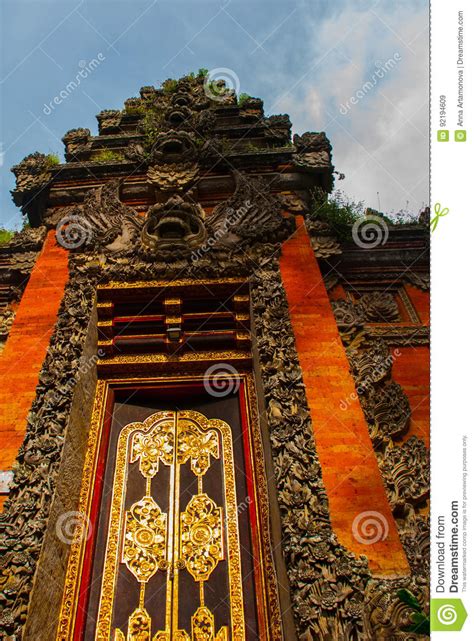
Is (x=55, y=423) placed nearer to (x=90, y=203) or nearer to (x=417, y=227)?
(x=90, y=203)

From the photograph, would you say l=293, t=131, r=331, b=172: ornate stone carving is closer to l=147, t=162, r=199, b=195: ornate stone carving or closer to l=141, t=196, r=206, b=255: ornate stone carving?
l=147, t=162, r=199, b=195: ornate stone carving

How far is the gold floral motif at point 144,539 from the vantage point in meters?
6.57

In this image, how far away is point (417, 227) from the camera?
10414 millimetres

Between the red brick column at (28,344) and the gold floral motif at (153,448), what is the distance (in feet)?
5.44

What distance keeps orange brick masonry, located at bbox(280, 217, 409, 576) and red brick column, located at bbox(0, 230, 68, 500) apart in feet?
12.5

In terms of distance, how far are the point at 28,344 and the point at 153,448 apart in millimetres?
2470

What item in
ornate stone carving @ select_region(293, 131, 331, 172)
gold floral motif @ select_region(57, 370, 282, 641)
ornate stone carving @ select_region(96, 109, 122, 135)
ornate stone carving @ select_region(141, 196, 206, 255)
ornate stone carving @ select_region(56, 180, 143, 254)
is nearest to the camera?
gold floral motif @ select_region(57, 370, 282, 641)

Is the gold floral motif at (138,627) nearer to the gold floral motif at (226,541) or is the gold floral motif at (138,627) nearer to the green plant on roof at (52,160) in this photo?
the gold floral motif at (226,541)

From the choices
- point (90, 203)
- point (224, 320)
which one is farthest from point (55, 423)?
point (90, 203)

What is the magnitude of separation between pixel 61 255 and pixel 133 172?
9.79 feet

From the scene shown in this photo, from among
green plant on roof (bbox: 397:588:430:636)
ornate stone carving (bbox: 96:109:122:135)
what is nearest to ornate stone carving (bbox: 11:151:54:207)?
ornate stone carving (bbox: 96:109:122:135)

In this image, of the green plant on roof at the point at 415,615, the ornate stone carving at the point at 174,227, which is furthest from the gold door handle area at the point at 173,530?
the ornate stone carving at the point at 174,227

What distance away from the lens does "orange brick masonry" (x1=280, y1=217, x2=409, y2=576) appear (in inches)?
223

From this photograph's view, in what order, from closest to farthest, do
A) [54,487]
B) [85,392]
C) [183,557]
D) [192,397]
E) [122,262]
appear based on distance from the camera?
[54,487], [183,557], [85,392], [192,397], [122,262]
